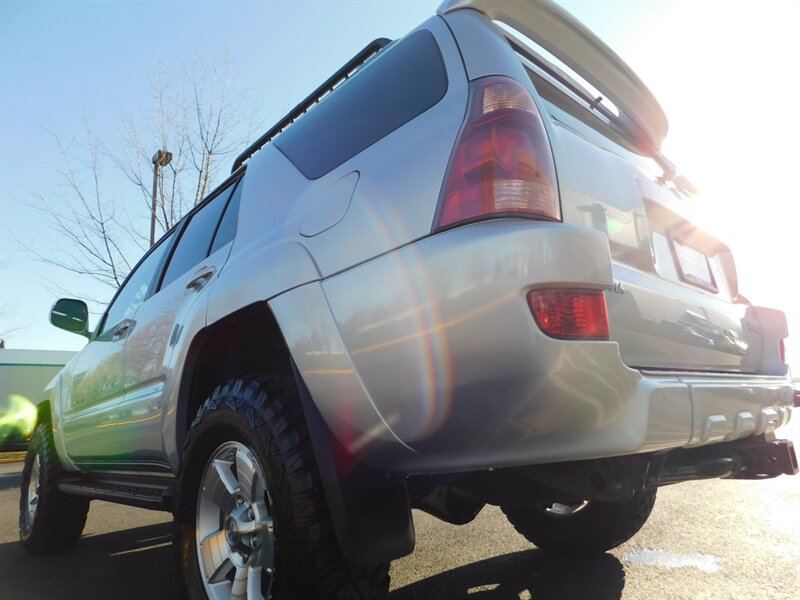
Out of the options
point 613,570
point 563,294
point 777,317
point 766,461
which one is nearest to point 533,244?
point 563,294

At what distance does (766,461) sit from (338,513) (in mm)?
1598

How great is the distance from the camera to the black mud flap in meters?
1.56

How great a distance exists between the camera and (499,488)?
69.7 inches

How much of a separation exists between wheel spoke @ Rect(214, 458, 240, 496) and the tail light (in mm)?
1222

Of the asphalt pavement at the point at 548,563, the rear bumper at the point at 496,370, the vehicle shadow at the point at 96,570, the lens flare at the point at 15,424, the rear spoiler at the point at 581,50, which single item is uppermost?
the rear spoiler at the point at 581,50

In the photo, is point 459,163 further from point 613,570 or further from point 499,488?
point 613,570

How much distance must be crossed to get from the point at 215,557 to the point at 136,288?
238cm

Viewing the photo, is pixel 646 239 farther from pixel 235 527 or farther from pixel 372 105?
pixel 235 527

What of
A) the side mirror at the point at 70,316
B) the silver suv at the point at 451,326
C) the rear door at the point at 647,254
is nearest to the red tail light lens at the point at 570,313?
the silver suv at the point at 451,326

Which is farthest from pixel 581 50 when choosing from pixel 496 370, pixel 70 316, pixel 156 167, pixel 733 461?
pixel 156 167

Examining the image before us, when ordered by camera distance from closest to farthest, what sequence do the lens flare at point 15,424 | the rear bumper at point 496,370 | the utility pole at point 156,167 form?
1. the rear bumper at point 496,370
2. the utility pole at point 156,167
3. the lens flare at point 15,424

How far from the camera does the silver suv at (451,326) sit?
1.35 m

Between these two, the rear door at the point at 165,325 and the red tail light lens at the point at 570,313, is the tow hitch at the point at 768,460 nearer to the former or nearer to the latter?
the red tail light lens at the point at 570,313

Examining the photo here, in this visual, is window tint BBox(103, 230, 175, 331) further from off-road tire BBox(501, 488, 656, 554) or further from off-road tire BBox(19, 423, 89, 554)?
off-road tire BBox(501, 488, 656, 554)
